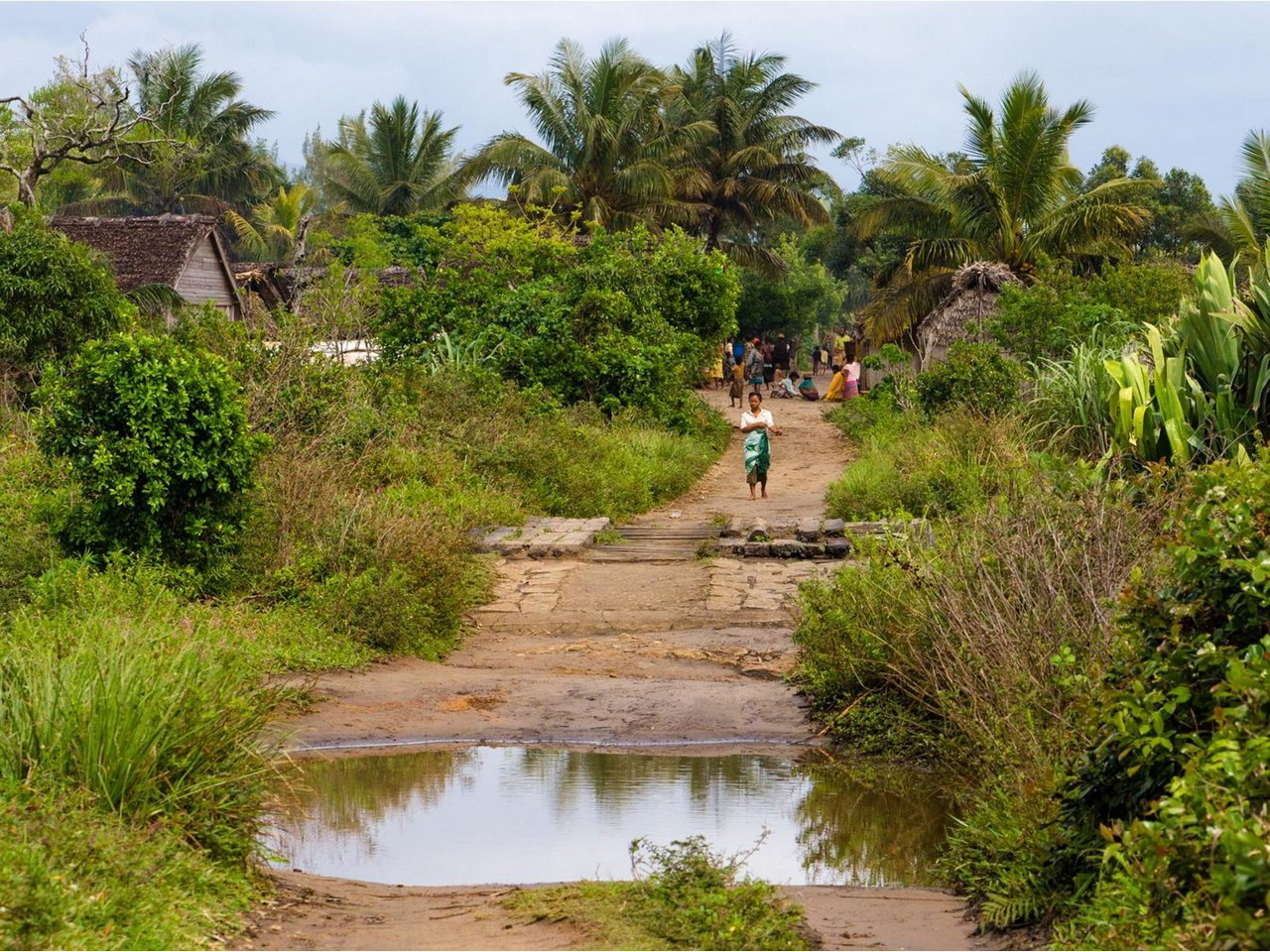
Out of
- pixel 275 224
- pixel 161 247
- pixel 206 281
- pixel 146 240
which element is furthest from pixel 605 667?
pixel 275 224

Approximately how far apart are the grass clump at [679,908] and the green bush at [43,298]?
1325 cm

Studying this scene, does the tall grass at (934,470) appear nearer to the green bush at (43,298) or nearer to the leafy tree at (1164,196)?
the green bush at (43,298)

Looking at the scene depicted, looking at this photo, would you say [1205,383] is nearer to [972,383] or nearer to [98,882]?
[972,383]

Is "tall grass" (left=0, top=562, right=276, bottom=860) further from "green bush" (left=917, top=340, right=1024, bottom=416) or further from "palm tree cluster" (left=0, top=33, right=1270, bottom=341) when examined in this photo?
"palm tree cluster" (left=0, top=33, right=1270, bottom=341)

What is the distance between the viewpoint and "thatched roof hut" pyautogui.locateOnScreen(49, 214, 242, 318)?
31.5 metres

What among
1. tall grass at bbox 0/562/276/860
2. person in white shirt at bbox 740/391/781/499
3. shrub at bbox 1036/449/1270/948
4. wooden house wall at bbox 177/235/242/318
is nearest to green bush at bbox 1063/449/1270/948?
shrub at bbox 1036/449/1270/948

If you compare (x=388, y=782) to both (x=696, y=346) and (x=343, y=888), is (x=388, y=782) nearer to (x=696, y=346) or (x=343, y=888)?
(x=343, y=888)

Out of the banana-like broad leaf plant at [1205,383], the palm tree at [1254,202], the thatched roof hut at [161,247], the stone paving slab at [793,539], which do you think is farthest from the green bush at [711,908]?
the thatched roof hut at [161,247]

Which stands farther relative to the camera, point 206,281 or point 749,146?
point 749,146

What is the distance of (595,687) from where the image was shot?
9211 millimetres

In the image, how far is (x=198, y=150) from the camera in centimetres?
4753

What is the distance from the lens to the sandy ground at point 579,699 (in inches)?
200

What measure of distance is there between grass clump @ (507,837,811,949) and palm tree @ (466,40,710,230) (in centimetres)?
3210

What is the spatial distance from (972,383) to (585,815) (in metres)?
12.6
